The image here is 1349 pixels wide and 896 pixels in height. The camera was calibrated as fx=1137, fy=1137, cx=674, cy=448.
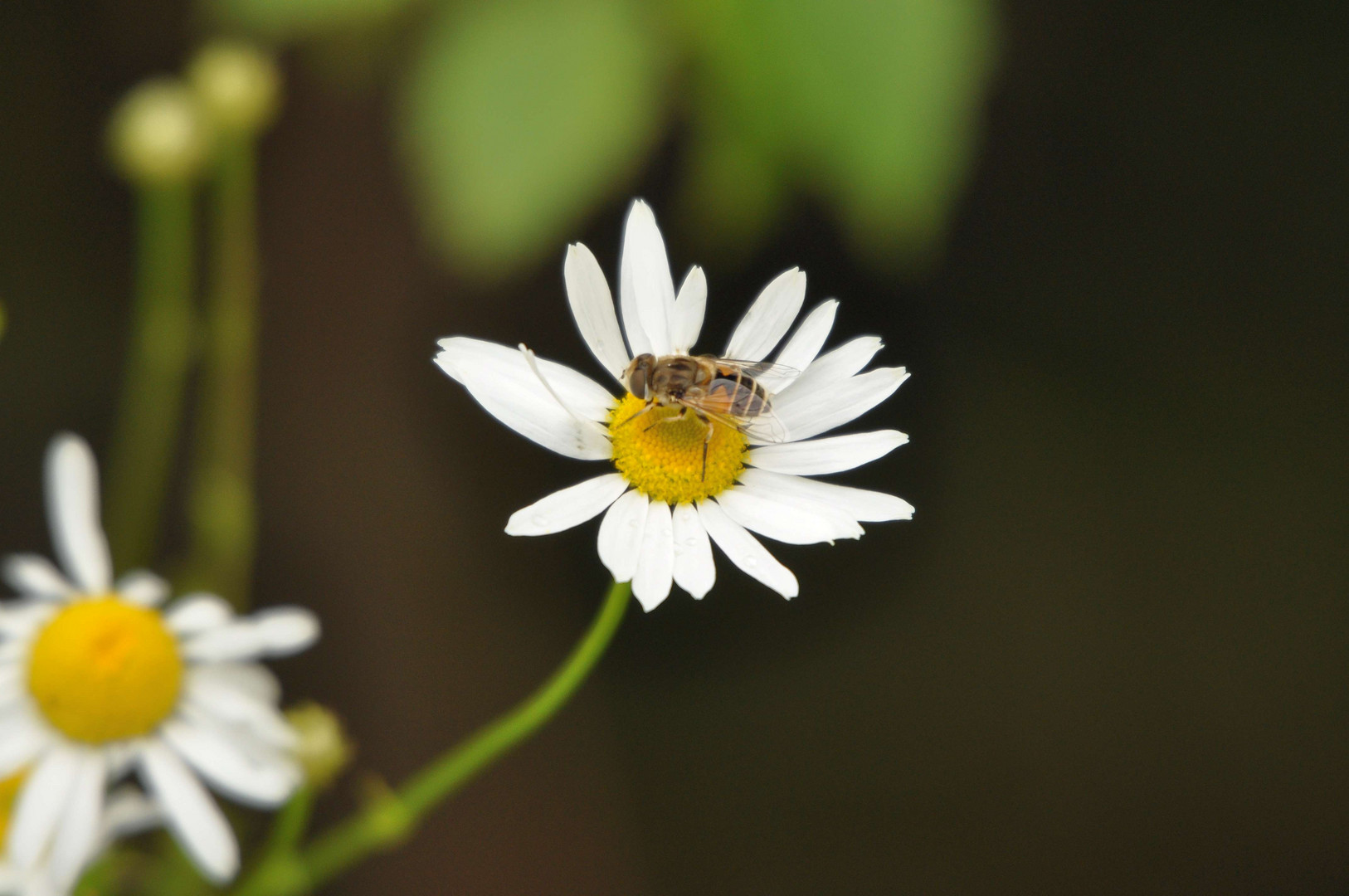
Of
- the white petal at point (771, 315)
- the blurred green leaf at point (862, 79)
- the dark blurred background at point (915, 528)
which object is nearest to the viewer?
the white petal at point (771, 315)

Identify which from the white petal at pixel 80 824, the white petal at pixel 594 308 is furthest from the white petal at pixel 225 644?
the white petal at pixel 594 308

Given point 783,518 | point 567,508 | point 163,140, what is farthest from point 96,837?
point 163,140

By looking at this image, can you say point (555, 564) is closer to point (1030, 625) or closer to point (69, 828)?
point (1030, 625)

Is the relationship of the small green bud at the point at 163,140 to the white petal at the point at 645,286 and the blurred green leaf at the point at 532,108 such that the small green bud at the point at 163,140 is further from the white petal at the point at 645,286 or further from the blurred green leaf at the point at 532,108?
the white petal at the point at 645,286

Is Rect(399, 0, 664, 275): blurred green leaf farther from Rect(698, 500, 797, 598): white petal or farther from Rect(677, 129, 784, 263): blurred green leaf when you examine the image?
Rect(698, 500, 797, 598): white petal

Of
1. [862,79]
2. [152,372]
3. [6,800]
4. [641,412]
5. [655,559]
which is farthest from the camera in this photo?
[152,372]

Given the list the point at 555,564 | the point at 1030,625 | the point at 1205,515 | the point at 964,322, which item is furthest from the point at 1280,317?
the point at 555,564

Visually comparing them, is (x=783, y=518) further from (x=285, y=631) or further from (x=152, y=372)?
(x=152, y=372)
